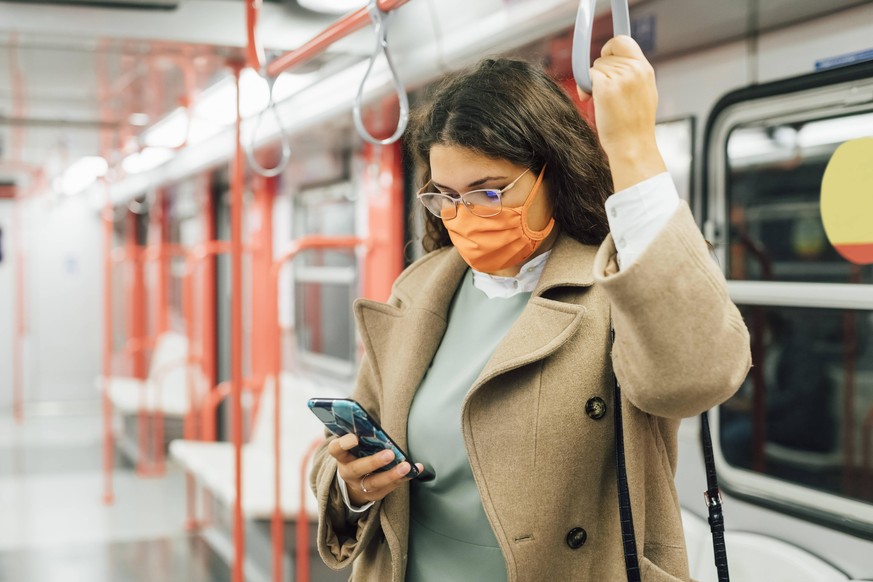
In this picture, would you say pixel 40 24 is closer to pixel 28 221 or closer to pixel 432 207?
pixel 432 207

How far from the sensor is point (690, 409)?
3.48 feet

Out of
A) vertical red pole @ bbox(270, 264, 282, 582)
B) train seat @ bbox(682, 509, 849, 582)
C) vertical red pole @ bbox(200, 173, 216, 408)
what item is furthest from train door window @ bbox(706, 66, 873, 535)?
vertical red pole @ bbox(200, 173, 216, 408)

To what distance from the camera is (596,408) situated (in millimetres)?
1255

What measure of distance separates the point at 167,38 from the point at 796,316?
7.94 ft

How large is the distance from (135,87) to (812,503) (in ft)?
13.1

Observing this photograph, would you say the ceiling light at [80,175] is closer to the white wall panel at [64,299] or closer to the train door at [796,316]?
the white wall panel at [64,299]

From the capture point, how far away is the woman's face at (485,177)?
1.38 metres

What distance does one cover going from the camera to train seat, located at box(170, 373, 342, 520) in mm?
4617

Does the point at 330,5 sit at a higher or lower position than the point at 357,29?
higher

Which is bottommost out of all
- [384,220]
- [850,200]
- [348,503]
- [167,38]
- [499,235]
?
[348,503]

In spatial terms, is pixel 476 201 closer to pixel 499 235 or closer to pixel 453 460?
pixel 499 235

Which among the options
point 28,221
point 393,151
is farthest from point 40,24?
point 28,221

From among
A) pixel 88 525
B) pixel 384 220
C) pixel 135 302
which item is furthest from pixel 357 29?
pixel 135 302

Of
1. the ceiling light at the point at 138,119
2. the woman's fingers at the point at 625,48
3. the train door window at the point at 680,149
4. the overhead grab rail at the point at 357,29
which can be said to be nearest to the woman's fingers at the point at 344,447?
the overhead grab rail at the point at 357,29
